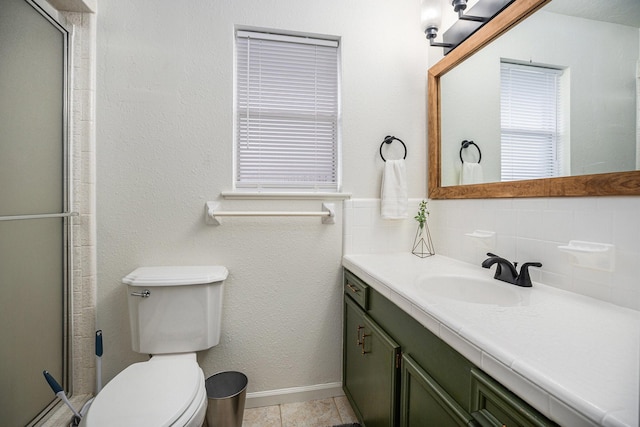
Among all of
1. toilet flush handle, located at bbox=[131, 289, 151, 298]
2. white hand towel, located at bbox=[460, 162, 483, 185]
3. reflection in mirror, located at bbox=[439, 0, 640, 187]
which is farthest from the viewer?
white hand towel, located at bbox=[460, 162, 483, 185]

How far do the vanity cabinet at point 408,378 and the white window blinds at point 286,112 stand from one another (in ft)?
2.18

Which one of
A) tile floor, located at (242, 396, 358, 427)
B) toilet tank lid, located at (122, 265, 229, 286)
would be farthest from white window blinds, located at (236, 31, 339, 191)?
tile floor, located at (242, 396, 358, 427)

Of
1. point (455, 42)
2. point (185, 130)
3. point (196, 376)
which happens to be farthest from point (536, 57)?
point (196, 376)

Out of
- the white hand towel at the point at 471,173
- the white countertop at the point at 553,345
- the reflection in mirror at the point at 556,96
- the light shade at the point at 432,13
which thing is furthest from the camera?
the light shade at the point at 432,13

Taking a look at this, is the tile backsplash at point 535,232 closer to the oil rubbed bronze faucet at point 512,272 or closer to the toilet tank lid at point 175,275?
the oil rubbed bronze faucet at point 512,272

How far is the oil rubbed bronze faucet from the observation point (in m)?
1.11

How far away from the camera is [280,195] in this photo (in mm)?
1649

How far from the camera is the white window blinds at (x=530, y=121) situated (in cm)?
110

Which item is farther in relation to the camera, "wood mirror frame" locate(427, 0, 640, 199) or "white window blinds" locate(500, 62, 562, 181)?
"white window blinds" locate(500, 62, 562, 181)

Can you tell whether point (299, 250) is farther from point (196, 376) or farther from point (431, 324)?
point (431, 324)

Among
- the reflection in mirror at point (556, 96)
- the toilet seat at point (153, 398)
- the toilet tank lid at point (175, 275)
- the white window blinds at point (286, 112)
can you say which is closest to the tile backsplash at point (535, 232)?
the reflection in mirror at point (556, 96)

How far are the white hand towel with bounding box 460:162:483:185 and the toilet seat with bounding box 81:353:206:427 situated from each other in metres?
1.51

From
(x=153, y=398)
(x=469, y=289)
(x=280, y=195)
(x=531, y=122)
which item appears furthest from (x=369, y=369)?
(x=531, y=122)

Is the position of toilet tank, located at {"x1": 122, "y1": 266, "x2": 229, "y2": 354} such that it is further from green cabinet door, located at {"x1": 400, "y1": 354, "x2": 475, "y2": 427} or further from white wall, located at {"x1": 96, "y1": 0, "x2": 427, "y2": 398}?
green cabinet door, located at {"x1": 400, "y1": 354, "x2": 475, "y2": 427}
